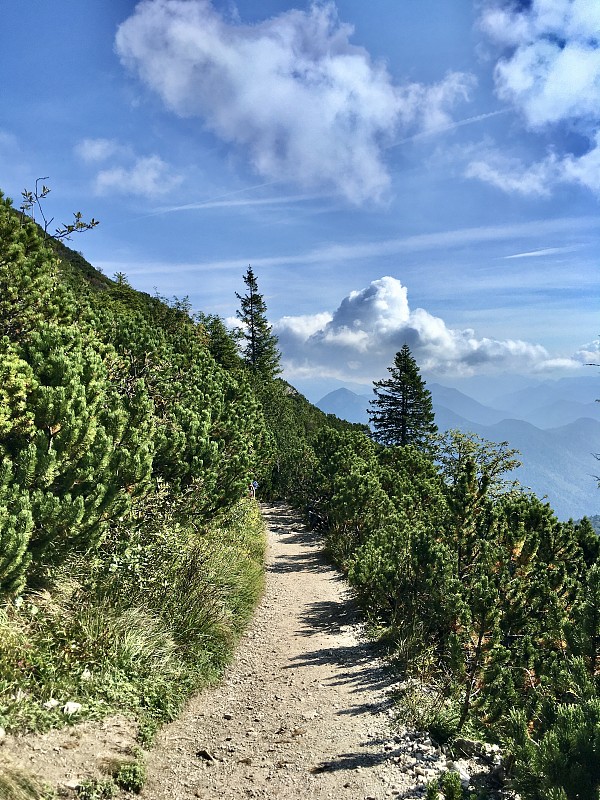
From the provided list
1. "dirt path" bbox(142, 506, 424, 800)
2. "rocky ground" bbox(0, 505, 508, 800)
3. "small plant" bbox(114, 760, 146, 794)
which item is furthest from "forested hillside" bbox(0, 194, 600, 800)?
"small plant" bbox(114, 760, 146, 794)

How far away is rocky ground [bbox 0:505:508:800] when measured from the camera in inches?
203

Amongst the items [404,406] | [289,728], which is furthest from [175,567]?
[404,406]

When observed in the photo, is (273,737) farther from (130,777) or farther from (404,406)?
(404,406)

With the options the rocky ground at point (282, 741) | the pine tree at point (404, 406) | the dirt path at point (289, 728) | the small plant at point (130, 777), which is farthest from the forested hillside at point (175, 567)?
the pine tree at point (404, 406)

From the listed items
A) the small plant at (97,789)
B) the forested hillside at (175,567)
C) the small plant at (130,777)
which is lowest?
the small plant at (130,777)

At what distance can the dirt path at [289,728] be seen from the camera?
17.5 feet

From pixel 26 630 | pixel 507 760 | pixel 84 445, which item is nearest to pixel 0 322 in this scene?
pixel 84 445

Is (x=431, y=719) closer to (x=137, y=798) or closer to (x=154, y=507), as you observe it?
(x=137, y=798)

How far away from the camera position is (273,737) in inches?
248

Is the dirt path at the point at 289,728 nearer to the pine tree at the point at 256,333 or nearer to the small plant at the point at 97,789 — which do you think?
the small plant at the point at 97,789

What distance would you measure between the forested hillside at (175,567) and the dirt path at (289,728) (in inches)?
18.3

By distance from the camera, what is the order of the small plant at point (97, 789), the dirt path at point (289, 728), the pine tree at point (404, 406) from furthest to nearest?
the pine tree at point (404, 406) < the dirt path at point (289, 728) < the small plant at point (97, 789)

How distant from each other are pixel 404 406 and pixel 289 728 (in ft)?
130

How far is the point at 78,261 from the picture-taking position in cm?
6844
